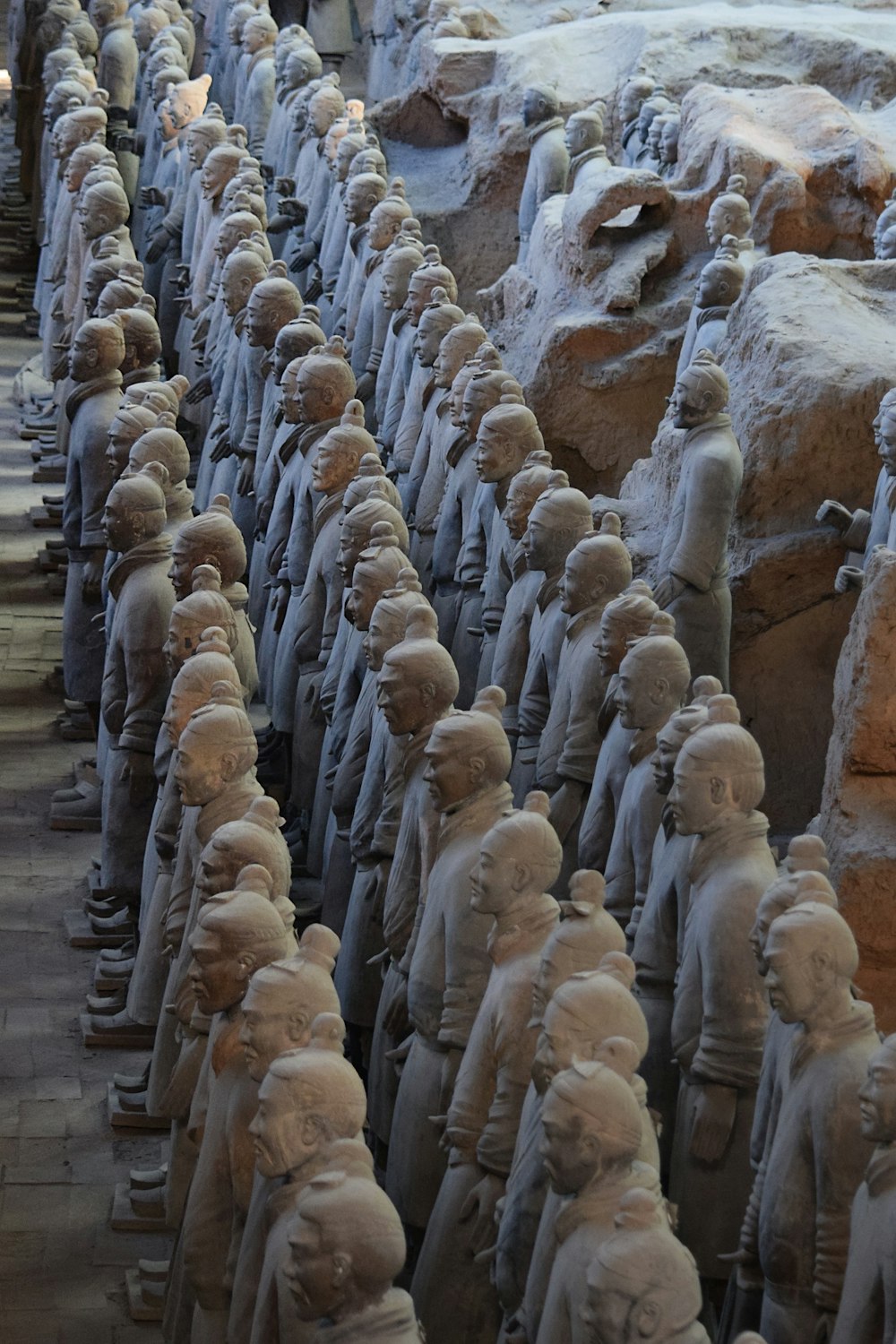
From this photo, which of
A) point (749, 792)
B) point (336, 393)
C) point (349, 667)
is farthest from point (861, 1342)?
point (336, 393)

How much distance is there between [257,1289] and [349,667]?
2890 millimetres

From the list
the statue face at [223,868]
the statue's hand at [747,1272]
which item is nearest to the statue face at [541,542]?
the statue face at [223,868]

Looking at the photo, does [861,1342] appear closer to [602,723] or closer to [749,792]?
[749,792]

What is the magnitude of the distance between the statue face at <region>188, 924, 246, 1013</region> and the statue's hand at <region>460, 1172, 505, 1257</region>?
61 cm

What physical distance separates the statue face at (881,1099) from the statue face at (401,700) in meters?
1.92

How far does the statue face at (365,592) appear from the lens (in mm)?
6031

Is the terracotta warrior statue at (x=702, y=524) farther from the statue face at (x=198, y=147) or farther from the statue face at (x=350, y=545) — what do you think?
the statue face at (x=198, y=147)

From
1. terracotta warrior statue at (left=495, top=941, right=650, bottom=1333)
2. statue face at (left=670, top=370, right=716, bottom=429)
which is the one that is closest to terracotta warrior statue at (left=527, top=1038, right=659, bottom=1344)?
terracotta warrior statue at (left=495, top=941, right=650, bottom=1333)

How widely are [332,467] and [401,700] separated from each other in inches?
78.6

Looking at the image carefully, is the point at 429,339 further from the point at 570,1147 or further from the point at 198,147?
the point at 570,1147

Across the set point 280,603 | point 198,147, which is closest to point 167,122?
point 198,147

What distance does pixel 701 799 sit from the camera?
460 cm

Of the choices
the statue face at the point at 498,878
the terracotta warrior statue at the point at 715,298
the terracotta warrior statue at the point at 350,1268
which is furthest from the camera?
the terracotta warrior statue at the point at 715,298

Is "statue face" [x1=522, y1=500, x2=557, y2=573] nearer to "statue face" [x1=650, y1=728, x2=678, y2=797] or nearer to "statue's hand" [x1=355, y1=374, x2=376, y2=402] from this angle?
"statue face" [x1=650, y1=728, x2=678, y2=797]
